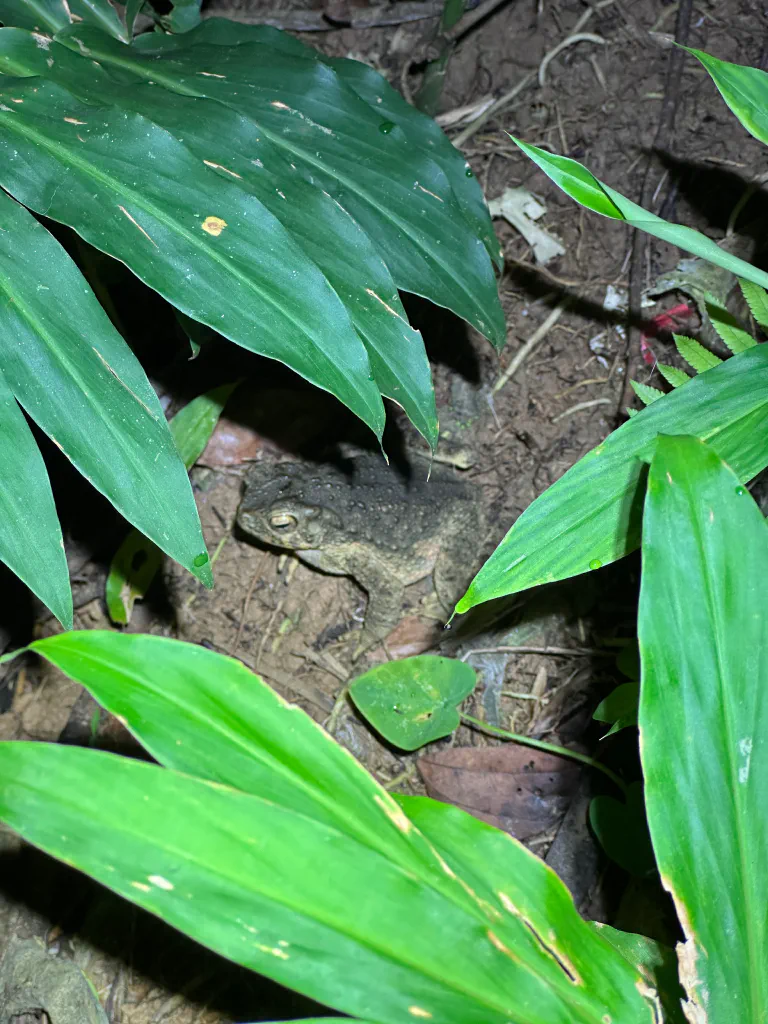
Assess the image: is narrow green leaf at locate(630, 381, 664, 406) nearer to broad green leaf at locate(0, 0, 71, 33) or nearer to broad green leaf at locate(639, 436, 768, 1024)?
broad green leaf at locate(639, 436, 768, 1024)

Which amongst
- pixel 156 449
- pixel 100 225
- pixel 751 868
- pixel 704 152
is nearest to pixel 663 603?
pixel 751 868

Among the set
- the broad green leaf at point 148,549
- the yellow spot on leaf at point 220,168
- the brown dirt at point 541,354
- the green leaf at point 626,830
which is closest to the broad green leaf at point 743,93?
the brown dirt at point 541,354

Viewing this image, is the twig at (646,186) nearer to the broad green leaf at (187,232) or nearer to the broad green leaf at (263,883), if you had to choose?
the broad green leaf at (187,232)

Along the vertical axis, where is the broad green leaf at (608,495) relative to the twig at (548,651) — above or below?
above

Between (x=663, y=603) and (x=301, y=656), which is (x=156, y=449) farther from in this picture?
(x=301, y=656)

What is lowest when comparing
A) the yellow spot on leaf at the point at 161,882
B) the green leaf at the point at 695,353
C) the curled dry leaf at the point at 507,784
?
the curled dry leaf at the point at 507,784

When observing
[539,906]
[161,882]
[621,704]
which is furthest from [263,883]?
[621,704]

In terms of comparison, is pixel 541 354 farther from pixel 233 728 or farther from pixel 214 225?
pixel 233 728
